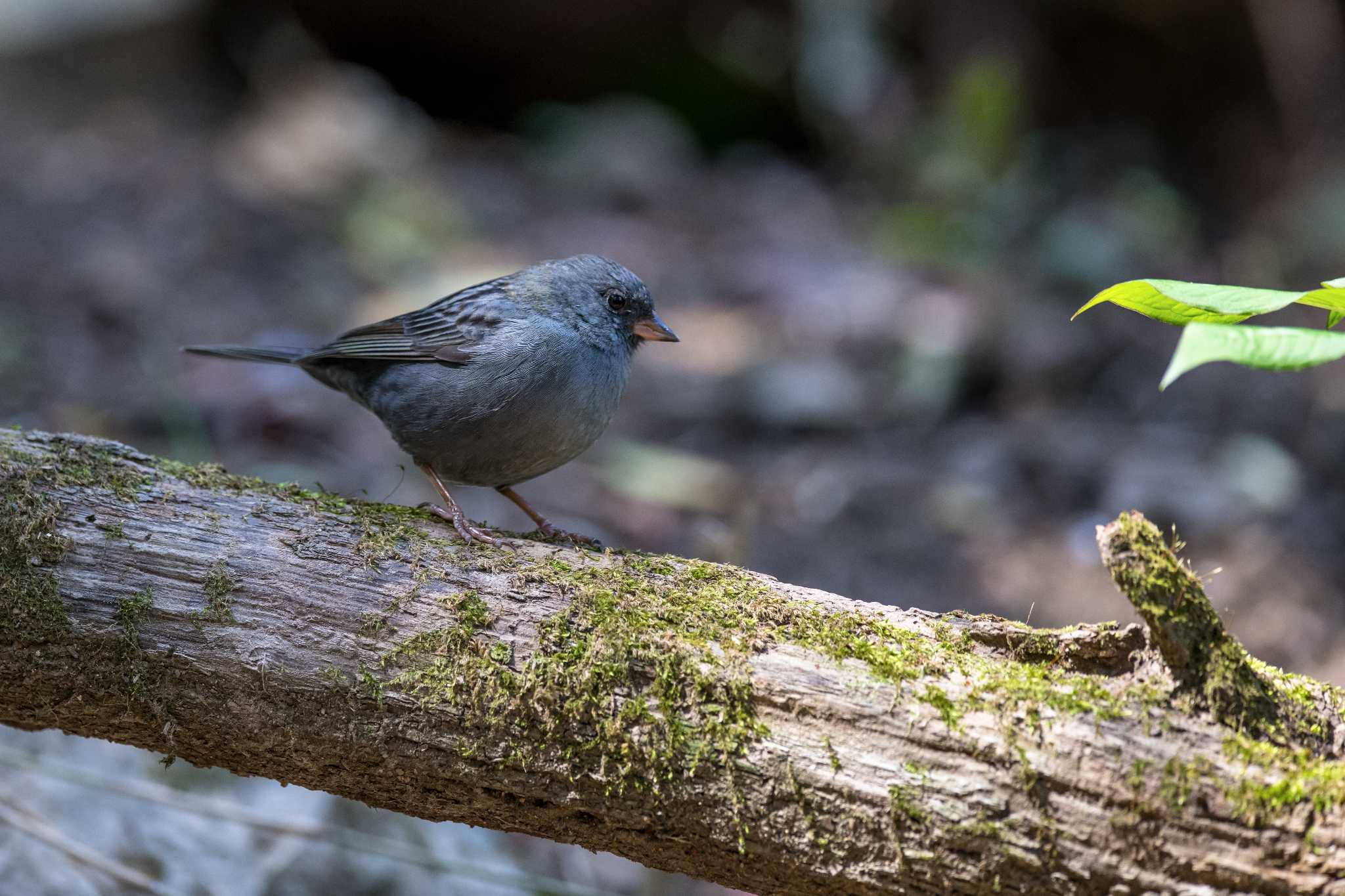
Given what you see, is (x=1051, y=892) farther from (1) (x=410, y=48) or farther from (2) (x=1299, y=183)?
(1) (x=410, y=48)

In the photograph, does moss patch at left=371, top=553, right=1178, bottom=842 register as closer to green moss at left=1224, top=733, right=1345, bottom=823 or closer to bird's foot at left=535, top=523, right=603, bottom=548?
green moss at left=1224, top=733, right=1345, bottom=823

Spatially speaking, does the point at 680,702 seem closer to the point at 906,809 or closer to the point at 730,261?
the point at 906,809

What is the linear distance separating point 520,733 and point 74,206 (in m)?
9.22

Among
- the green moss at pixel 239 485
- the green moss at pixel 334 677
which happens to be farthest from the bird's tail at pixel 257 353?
the green moss at pixel 334 677

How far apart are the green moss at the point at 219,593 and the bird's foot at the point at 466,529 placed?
0.66 metres

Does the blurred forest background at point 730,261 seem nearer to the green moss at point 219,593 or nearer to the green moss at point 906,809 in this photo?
the green moss at point 219,593

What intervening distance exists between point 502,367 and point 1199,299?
2673mm

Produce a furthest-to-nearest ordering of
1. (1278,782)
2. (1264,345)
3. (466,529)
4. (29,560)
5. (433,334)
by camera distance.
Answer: (433,334)
(466,529)
(29,560)
(1278,782)
(1264,345)

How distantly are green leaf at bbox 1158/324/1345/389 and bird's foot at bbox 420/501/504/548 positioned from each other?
1957 mm

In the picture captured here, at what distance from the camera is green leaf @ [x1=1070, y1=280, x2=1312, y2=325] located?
2.19 metres

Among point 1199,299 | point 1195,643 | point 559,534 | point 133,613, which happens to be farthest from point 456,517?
point 1199,299

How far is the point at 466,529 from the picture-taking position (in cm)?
343

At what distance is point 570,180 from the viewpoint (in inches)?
479

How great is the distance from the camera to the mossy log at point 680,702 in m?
2.47
